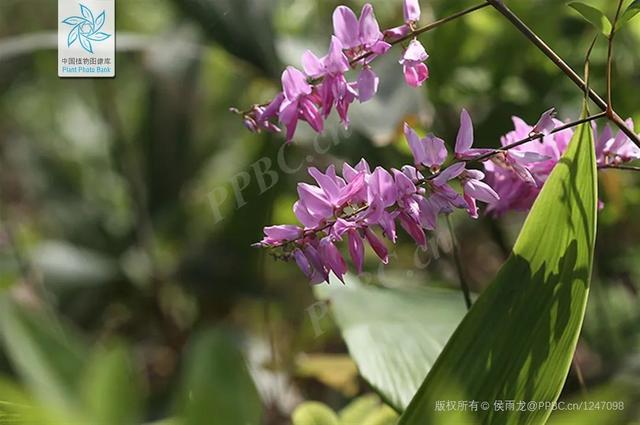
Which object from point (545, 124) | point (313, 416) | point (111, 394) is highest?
point (545, 124)

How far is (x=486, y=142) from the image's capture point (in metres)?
0.83

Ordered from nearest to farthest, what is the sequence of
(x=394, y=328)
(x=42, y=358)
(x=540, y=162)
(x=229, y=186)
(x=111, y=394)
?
(x=111, y=394), (x=42, y=358), (x=540, y=162), (x=394, y=328), (x=229, y=186)

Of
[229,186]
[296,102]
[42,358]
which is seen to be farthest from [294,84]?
[229,186]

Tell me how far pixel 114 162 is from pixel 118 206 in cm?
10

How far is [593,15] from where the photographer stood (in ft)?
1.66

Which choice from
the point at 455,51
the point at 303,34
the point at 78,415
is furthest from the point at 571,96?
the point at 78,415

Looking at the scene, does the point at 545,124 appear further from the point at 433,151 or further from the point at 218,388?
the point at 218,388

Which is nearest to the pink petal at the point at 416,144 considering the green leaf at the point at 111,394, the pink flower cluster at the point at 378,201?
the pink flower cluster at the point at 378,201

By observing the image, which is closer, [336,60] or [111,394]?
[111,394]

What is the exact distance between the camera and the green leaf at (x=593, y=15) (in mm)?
501

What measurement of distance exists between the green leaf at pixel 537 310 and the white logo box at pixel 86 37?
406mm

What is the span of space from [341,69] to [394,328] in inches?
10.4

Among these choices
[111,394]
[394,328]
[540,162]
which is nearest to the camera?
[111,394]

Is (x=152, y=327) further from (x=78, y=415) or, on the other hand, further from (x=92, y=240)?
(x=78, y=415)
